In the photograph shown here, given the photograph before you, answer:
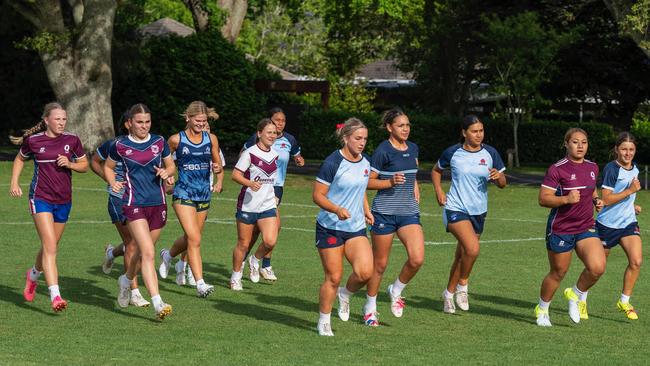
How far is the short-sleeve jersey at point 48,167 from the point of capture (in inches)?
474

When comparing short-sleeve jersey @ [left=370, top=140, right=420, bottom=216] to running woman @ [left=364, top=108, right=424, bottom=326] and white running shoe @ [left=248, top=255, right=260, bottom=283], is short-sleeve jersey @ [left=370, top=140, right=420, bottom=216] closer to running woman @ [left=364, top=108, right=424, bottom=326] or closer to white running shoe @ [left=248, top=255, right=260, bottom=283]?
running woman @ [left=364, top=108, right=424, bottom=326]

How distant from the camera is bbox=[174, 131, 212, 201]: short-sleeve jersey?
13.3 meters

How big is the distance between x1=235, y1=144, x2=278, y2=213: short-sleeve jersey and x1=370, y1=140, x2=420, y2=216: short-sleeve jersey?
2504mm

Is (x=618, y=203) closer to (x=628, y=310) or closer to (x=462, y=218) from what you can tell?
(x=628, y=310)

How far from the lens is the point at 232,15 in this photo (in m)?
46.2

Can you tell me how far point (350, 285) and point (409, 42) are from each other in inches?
1995

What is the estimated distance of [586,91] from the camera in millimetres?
52812

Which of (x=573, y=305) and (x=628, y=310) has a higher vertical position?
(x=573, y=305)

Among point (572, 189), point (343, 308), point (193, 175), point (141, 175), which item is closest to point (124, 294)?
point (141, 175)

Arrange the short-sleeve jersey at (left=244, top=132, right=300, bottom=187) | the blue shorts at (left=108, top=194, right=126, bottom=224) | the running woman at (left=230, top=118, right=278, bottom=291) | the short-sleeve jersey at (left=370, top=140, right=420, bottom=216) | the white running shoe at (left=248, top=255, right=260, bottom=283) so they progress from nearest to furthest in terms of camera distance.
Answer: the short-sleeve jersey at (left=370, top=140, right=420, bottom=216) < the blue shorts at (left=108, top=194, right=126, bottom=224) < the running woman at (left=230, top=118, right=278, bottom=291) < the white running shoe at (left=248, top=255, right=260, bottom=283) < the short-sleeve jersey at (left=244, top=132, right=300, bottom=187)

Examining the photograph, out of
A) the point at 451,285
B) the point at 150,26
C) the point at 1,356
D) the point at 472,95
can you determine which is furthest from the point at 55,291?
the point at 150,26

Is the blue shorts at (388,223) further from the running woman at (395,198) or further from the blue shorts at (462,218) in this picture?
the blue shorts at (462,218)

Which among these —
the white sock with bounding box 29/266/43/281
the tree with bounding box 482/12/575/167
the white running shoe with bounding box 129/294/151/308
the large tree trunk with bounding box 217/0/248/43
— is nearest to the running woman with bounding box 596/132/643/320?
the white running shoe with bounding box 129/294/151/308

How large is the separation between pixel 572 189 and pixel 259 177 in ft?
12.9
